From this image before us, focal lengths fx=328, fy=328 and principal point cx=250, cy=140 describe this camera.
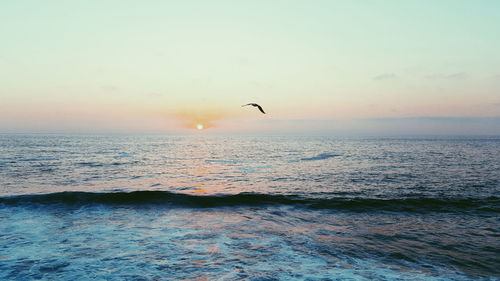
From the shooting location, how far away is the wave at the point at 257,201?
67.1 ft

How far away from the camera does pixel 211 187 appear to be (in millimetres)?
27844

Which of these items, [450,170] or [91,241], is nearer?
[91,241]

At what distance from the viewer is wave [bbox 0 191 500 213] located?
67.1 feet

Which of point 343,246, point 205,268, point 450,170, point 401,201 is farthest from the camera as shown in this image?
point 450,170

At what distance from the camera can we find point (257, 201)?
22.7m

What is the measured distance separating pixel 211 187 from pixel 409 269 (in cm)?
1894

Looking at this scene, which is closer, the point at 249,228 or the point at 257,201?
the point at 249,228

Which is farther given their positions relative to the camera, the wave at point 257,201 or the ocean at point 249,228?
the wave at point 257,201

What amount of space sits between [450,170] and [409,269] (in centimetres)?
3151

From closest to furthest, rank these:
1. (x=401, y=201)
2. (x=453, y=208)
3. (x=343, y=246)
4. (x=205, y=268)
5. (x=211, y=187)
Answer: (x=205, y=268), (x=343, y=246), (x=453, y=208), (x=401, y=201), (x=211, y=187)

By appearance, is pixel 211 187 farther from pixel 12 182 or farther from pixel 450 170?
pixel 450 170

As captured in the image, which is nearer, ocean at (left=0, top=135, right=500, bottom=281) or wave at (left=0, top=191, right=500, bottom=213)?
ocean at (left=0, top=135, right=500, bottom=281)

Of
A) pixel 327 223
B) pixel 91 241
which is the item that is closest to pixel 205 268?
pixel 91 241

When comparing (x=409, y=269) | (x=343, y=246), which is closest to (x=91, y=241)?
(x=343, y=246)
